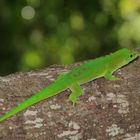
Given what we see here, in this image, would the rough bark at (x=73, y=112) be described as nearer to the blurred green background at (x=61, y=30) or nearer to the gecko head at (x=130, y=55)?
the gecko head at (x=130, y=55)

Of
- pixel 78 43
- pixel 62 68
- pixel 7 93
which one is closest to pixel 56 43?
pixel 78 43

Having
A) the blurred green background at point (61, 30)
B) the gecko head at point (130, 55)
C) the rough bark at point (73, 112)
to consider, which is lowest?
the rough bark at point (73, 112)

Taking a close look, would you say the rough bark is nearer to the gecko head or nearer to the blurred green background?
the gecko head

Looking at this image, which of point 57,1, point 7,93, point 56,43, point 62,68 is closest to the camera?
point 7,93

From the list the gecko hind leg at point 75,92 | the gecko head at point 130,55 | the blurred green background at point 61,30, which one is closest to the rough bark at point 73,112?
the gecko hind leg at point 75,92

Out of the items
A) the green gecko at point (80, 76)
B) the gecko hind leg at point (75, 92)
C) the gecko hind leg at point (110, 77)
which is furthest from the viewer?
the gecko hind leg at point (110, 77)

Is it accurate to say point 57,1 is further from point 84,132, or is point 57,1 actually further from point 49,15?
point 84,132

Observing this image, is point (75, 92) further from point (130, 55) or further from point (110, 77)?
point (130, 55)
